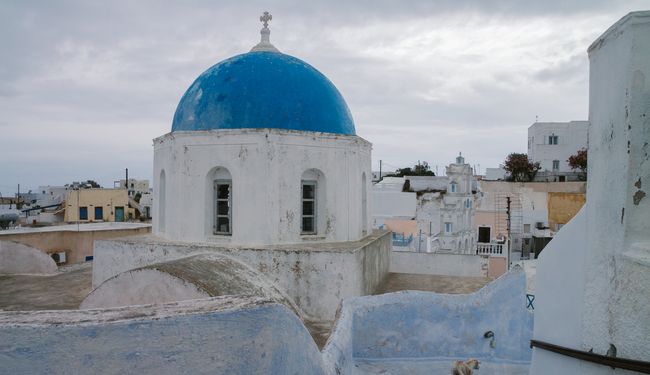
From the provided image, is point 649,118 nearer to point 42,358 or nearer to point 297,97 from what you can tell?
point 42,358

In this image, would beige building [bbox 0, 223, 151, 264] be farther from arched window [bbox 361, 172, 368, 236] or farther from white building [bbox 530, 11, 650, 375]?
white building [bbox 530, 11, 650, 375]

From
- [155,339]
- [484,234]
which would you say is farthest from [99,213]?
[155,339]

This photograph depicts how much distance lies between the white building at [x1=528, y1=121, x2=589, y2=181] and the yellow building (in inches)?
1154

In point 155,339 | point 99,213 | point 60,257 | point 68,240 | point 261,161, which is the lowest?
point 60,257

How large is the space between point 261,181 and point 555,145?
120ft

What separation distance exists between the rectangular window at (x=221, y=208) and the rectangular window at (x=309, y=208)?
4.64 ft

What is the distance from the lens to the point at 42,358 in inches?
118

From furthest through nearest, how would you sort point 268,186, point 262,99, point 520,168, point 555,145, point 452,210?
point 555,145 < point 520,168 < point 452,210 < point 262,99 < point 268,186

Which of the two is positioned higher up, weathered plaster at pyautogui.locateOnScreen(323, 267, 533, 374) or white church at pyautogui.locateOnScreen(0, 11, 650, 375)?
white church at pyautogui.locateOnScreen(0, 11, 650, 375)

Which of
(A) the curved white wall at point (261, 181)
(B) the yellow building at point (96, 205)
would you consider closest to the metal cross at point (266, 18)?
(A) the curved white wall at point (261, 181)

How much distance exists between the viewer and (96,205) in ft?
94.7

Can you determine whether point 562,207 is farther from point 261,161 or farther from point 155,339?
point 155,339

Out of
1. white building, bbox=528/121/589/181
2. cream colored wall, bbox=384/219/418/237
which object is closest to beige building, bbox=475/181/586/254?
cream colored wall, bbox=384/219/418/237

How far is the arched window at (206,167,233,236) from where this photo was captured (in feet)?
30.8
